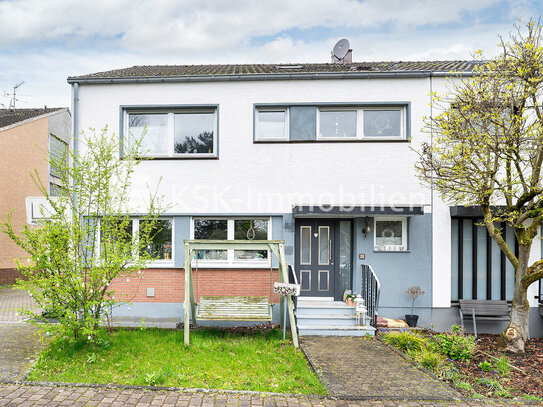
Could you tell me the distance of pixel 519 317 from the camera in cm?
641

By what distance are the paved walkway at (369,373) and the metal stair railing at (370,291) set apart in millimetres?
791

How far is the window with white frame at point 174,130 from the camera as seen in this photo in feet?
29.1

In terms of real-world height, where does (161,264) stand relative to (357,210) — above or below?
below

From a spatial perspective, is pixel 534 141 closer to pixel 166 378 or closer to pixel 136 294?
pixel 166 378

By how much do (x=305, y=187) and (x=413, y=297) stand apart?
363cm

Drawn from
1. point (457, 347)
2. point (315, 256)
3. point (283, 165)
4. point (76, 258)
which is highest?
point (283, 165)

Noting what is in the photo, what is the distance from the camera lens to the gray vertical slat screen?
8617 mm

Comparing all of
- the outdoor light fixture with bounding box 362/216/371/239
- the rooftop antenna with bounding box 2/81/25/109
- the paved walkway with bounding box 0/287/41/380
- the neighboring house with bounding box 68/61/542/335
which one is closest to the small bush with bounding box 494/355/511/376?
the neighboring house with bounding box 68/61/542/335

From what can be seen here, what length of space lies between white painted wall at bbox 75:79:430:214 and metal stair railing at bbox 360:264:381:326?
1.69m

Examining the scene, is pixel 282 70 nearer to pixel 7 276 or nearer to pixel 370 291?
pixel 370 291

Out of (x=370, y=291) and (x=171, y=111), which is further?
(x=171, y=111)

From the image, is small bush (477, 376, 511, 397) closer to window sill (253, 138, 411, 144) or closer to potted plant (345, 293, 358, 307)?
potted plant (345, 293, 358, 307)

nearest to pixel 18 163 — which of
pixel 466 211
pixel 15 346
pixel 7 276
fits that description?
pixel 7 276

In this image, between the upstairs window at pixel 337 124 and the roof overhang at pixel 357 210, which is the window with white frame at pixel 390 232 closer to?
the roof overhang at pixel 357 210
